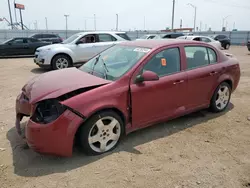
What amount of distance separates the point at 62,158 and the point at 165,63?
2.21 meters

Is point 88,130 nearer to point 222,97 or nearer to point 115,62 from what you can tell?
point 115,62

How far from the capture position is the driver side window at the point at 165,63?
3.62 metres

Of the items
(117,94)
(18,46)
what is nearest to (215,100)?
(117,94)

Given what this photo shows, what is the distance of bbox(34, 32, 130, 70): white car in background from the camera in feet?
30.8

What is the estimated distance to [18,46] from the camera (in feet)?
49.8

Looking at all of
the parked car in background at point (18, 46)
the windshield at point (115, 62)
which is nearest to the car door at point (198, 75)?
the windshield at point (115, 62)

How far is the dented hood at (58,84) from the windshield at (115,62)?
0.67 ft

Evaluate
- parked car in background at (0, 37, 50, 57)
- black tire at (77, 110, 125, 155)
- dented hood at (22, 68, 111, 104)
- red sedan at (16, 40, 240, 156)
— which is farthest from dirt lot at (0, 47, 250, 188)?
parked car in background at (0, 37, 50, 57)

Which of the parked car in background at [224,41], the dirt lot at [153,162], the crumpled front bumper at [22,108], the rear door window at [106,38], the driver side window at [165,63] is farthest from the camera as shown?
the parked car in background at [224,41]

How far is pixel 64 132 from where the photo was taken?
287 cm

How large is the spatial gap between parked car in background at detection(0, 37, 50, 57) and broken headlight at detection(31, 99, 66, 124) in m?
14.0

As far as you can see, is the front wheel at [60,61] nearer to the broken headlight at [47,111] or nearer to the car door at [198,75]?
the car door at [198,75]

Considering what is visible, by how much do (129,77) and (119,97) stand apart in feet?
1.14

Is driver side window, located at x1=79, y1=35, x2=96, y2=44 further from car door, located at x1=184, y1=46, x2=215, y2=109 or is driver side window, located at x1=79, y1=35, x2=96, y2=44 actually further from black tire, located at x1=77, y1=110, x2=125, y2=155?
black tire, located at x1=77, y1=110, x2=125, y2=155
